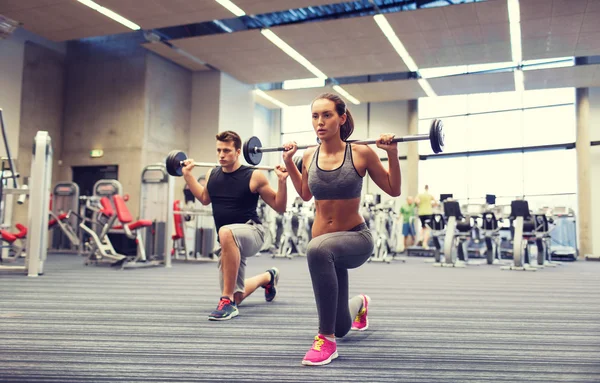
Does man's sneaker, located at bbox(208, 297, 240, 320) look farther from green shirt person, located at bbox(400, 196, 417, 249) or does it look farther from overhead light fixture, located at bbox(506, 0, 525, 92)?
green shirt person, located at bbox(400, 196, 417, 249)

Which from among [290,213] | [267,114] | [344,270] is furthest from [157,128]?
[344,270]

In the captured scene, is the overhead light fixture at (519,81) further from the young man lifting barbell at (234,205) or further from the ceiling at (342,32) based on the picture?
the young man lifting barbell at (234,205)

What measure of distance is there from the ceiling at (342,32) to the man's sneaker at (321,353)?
22.6 ft

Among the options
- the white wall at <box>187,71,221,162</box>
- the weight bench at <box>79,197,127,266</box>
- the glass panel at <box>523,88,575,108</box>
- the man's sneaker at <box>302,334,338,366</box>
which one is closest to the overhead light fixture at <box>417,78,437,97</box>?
the glass panel at <box>523,88,575,108</box>

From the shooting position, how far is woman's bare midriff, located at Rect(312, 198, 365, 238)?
2.19 meters

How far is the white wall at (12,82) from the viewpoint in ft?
33.3

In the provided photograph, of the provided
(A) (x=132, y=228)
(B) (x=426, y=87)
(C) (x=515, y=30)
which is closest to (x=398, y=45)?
(C) (x=515, y=30)

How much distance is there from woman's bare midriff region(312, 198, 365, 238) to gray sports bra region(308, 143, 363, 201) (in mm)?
29

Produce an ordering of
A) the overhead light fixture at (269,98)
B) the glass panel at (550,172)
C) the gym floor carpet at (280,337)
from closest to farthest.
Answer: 1. the gym floor carpet at (280,337)
2. the glass panel at (550,172)
3. the overhead light fixture at (269,98)

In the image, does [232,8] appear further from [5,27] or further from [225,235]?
[225,235]

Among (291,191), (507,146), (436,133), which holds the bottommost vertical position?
(436,133)

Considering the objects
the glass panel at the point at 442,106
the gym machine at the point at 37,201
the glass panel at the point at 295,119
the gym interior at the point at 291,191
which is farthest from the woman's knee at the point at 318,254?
the glass panel at the point at 295,119

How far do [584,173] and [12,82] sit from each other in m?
12.8

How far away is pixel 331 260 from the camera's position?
6.77 ft
